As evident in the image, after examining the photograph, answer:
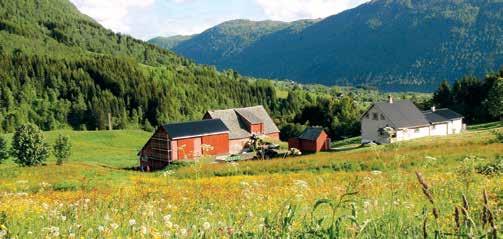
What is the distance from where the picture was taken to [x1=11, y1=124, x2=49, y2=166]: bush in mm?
84188

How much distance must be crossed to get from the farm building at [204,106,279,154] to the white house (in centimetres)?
1900

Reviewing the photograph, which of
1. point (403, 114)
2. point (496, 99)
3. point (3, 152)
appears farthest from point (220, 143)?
point (496, 99)

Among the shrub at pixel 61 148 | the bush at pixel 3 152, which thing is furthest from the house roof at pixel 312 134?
the bush at pixel 3 152

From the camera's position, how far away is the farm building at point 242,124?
89.6 metres

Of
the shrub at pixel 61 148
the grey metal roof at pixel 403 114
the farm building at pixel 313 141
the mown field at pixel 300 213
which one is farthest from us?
the shrub at pixel 61 148

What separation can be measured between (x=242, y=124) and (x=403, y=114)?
97.2 ft

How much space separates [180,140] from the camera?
3105 inches

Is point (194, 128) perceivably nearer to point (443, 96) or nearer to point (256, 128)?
point (256, 128)

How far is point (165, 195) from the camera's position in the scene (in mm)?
12133

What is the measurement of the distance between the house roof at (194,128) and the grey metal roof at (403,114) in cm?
2609

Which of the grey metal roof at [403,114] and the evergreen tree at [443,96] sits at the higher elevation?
the evergreen tree at [443,96]

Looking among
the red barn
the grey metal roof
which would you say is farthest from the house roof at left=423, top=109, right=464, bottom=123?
the red barn

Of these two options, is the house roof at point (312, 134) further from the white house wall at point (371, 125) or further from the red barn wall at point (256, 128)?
the red barn wall at point (256, 128)

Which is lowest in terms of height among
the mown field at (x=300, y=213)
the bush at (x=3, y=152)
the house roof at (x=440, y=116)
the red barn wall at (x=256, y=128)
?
the bush at (x=3, y=152)
